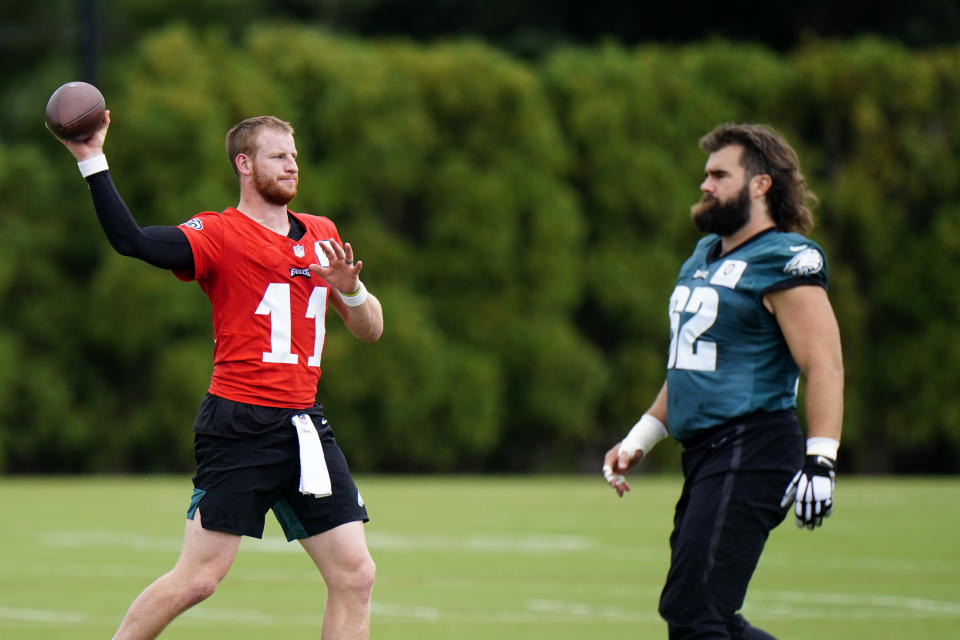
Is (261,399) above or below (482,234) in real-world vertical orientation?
below

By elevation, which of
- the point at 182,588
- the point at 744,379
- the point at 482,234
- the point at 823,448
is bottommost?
the point at 182,588

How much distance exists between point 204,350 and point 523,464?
609 centimetres

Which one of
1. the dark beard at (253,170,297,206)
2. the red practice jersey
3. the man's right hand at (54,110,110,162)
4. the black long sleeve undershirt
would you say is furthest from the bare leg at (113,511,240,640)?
the man's right hand at (54,110,110,162)

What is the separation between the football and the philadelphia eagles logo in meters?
2.57

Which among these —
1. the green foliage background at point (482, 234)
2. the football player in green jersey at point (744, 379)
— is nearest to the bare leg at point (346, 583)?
the football player in green jersey at point (744, 379)

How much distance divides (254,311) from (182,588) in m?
1.06

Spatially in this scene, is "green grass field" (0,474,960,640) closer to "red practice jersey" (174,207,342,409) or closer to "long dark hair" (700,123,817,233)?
"red practice jersey" (174,207,342,409)

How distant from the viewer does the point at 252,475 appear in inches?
235

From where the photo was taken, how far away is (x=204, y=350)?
81.1 ft

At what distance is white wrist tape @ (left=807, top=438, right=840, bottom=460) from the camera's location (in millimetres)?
5395

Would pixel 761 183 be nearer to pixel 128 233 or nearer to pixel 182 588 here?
pixel 128 233

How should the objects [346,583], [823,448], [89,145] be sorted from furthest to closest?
[346,583] < [89,145] < [823,448]

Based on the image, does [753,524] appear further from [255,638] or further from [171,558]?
[171,558]

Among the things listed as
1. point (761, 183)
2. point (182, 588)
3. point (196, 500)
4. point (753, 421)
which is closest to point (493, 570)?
point (196, 500)
